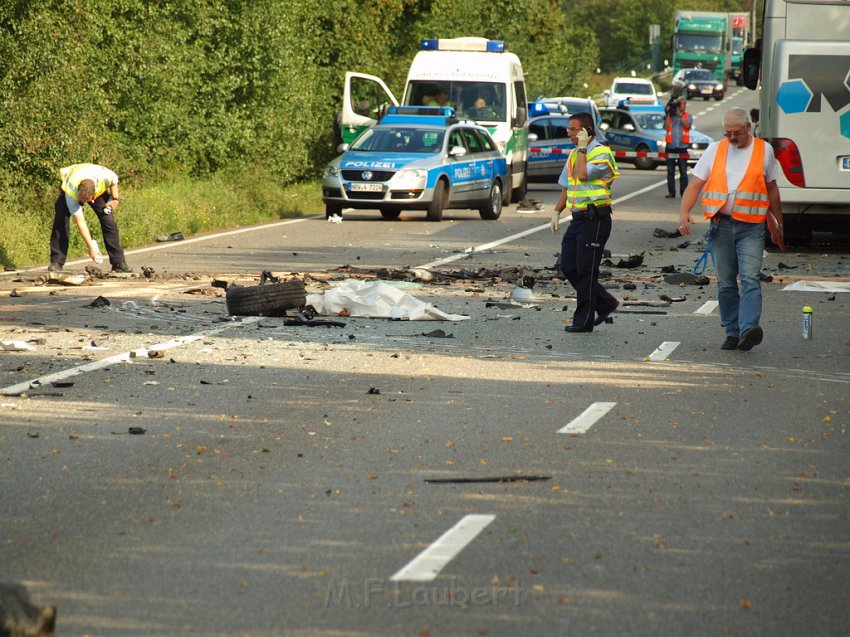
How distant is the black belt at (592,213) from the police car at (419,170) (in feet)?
43.1

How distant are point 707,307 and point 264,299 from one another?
13.8 ft

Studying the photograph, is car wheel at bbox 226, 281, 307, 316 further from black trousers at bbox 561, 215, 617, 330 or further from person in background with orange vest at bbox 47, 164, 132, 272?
person in background with orange vest at bbox 47, 164, 132, 272

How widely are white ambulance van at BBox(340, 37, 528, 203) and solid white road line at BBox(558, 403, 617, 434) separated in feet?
72.8

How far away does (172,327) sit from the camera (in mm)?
12930

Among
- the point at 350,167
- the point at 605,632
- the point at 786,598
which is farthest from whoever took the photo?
the point at 350,167

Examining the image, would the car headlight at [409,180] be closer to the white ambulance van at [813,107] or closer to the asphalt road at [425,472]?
the white ambulance van at [813,107]

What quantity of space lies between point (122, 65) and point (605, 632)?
23.2 meters

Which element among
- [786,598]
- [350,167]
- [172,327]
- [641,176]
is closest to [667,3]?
[641,176]

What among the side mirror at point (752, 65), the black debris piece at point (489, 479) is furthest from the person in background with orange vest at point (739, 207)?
the side mirror at point (752, 65)

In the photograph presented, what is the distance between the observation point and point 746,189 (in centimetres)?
1173

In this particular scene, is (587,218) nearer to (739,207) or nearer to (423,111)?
(739,207)

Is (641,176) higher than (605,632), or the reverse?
(605,632)

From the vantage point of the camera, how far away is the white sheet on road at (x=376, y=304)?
13680 mm

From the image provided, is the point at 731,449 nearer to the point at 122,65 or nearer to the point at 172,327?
the point at 172,327
